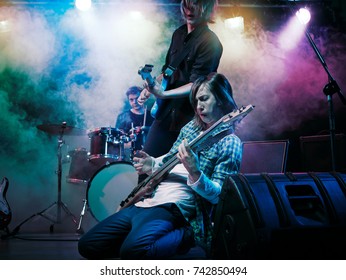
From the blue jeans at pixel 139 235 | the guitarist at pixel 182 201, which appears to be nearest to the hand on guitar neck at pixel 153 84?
the guitarist at pixel 182 201

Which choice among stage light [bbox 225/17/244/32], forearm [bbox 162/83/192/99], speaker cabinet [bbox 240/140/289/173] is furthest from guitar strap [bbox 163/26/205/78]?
stage light [bbox 225/17/244/32]

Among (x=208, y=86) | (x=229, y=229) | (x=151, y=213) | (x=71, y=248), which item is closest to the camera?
(x=229, y=229)

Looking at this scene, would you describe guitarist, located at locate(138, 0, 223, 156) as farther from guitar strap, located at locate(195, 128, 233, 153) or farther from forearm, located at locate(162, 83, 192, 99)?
guitar strap, located at locate(195, 128, 233, 153)

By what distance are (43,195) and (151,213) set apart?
11.9ft

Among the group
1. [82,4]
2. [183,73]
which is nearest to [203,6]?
[183,73]

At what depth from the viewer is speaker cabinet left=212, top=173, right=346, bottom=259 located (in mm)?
1280

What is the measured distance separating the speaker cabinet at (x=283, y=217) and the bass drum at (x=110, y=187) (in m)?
2.21

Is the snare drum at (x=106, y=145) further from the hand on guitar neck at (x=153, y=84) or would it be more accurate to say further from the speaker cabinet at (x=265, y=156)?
the hand on guitar neck at (x=153, y=84)

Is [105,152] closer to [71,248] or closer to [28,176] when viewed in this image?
[71,248]

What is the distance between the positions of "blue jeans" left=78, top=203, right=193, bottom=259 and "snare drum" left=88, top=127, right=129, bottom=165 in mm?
1948

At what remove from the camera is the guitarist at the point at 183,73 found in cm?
229

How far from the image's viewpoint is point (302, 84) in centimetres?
493

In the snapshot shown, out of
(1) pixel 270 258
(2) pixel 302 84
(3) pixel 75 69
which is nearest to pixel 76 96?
(3) pixel 75 69

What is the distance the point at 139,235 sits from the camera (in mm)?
1677
